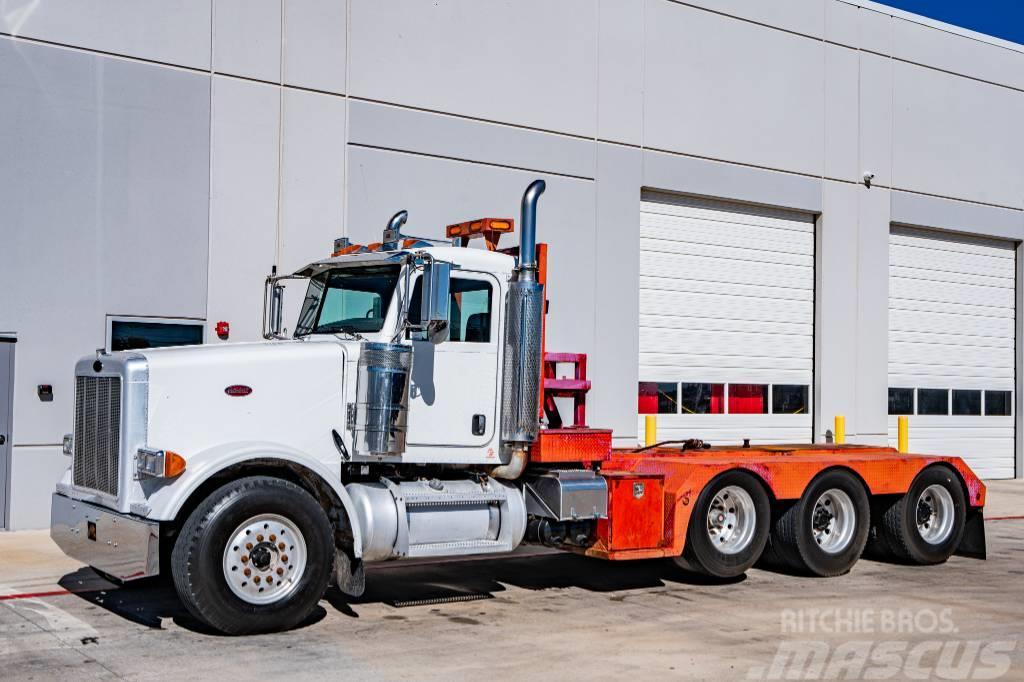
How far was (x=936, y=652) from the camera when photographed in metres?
8.10

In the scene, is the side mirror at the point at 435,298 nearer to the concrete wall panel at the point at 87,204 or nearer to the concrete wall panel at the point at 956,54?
the concrete wall panel at the point at 87,204

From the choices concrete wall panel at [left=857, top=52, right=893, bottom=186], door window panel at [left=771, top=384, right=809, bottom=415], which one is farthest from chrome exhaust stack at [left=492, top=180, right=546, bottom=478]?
concrete wall panel at [left=857, top=52, right=893, bottom=186]

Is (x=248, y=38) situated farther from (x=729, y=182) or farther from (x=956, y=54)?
(x=956, y=54)

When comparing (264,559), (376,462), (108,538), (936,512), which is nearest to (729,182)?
(936,512)

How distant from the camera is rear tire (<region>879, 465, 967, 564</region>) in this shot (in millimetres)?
12359

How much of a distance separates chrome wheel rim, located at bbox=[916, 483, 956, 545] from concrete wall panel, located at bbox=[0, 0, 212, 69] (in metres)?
10.1

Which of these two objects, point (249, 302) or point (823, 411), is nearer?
point (249, 302)

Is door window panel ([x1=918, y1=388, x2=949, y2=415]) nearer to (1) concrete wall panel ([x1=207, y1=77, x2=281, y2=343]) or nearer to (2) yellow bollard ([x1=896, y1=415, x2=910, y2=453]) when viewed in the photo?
(2) yellow bollard ([x1=896, y1=415, x2=910, y2=453])

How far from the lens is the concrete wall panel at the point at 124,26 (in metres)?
14.1

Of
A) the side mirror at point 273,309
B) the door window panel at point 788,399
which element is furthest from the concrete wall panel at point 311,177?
the door window panel at point 788,399

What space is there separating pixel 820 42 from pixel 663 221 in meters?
4.81

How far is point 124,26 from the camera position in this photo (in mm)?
14711

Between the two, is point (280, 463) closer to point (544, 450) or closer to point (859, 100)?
point (544, 450)

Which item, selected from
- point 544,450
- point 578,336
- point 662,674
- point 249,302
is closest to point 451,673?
point 662,674
